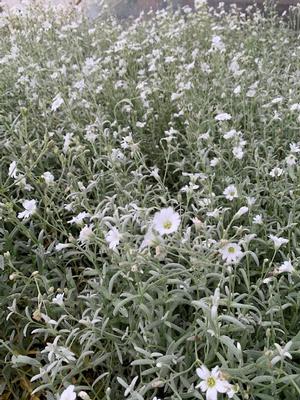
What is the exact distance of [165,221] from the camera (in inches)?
56.5

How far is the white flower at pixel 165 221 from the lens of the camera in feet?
4.64

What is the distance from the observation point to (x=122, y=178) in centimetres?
233

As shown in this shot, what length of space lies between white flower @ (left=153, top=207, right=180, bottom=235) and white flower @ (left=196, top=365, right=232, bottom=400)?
37cm

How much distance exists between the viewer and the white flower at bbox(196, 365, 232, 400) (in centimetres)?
121

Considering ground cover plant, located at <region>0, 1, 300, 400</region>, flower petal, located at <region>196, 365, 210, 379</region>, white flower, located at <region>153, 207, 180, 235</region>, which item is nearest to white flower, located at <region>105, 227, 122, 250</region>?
ground cover plant, located at <region>0, 1, 300, 400</region>

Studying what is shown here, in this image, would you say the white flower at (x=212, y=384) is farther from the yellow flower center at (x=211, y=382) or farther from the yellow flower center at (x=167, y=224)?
the yellow flower center at (x=167, y=224)

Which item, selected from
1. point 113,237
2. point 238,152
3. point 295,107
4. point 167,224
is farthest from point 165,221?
point 295,107

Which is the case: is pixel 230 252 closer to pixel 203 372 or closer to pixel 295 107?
pixel 203 372

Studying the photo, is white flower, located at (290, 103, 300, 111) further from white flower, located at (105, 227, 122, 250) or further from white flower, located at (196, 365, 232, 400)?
white flower, located at (196, 365, 232, 400)

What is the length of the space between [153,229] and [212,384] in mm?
429

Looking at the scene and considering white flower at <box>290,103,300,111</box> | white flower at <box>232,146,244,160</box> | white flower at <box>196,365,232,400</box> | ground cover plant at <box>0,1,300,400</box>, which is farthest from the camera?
white flower at <box>290,103,300,111</box>

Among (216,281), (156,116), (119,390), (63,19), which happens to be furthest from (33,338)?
(63,19)

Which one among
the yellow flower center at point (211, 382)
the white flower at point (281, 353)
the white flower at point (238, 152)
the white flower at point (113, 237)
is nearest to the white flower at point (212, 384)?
the yellow flower center at point (211, 382)

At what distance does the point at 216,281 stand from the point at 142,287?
272mm
